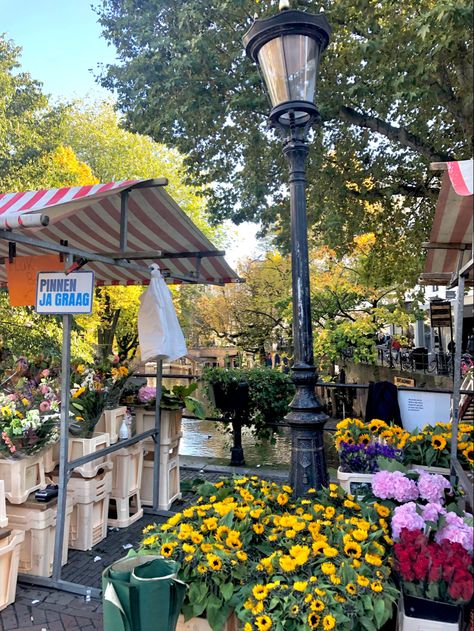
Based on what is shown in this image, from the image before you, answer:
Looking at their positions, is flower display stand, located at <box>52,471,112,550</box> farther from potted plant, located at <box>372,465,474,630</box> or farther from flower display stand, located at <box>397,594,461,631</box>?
flower display stand, located at <box>397,594,461,631</box>

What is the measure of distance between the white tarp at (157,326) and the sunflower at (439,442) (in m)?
2.18

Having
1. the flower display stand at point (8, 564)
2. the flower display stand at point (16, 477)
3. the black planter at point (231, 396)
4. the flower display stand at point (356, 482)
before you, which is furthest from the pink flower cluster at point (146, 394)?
the flower display stand at point (356, 482)

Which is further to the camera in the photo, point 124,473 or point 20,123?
point 20,123

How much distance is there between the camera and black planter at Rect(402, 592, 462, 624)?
6.85 ft

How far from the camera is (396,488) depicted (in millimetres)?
2662

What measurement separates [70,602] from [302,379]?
215 centimetres

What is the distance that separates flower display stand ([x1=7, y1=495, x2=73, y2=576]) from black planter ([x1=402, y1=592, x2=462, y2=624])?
2563 mm

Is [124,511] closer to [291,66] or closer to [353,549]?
[353,549]

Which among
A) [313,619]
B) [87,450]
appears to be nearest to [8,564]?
[87,450]

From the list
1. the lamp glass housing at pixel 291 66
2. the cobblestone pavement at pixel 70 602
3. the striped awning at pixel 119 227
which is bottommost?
the cobblestone pavement at pixel 70 602

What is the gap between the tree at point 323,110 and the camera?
6172 millimetres

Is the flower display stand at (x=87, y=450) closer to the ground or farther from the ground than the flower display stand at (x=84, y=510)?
farther from the ground

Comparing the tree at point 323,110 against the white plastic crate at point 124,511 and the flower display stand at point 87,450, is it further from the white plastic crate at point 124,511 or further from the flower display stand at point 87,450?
the white plastic crate at point 124,511

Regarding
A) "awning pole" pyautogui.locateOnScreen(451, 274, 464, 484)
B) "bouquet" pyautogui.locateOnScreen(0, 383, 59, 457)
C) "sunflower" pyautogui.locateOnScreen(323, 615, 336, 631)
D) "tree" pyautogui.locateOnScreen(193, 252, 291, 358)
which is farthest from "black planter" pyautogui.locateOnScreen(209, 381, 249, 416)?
"tree" pyautogui.locateOnScreen(193, 252, 291, 358)
